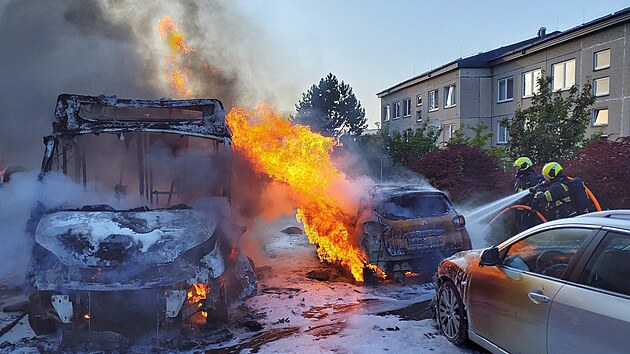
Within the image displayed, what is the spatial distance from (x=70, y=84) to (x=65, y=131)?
236 inches

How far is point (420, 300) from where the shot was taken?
7.16 meters

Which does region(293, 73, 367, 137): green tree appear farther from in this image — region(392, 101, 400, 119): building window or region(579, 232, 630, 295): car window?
region(579, 232, 630, 295): car window

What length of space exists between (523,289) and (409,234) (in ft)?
12.3

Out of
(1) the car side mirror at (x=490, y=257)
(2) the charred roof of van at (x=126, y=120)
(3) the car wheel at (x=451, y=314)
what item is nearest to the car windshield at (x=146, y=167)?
(2) the charred roof of van at (x=126, y=120)

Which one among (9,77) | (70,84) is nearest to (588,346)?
(70,84)

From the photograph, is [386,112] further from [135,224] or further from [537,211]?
[135,224]

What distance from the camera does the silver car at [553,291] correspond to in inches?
127

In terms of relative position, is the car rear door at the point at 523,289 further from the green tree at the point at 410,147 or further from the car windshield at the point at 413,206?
the green tree at the point at 410,147

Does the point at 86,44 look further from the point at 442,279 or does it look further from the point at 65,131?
the point at 442,279

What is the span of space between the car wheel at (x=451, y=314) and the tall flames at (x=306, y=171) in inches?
102

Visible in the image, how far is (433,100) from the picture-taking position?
111ft

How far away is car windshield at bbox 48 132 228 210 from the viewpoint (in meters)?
6.75

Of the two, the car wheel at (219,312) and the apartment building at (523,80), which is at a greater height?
the apartment building at (523,80)

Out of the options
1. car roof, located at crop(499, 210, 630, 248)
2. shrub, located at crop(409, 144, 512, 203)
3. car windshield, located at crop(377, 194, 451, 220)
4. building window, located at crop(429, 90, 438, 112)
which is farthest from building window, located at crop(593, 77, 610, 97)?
car roof, located at crop(499, 210, 630, 248)
